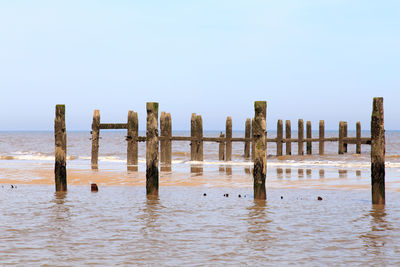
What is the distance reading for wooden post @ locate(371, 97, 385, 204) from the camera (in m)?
11.5

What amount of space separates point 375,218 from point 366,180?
7.40 metres

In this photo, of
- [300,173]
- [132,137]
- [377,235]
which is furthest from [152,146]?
[132,137]

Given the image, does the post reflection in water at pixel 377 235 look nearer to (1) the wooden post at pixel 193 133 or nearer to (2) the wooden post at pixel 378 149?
(2) the wooden post at pixel 378 149

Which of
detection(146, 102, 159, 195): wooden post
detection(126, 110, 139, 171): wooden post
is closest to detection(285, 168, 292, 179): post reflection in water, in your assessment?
detection(126, 110, 139, 171): wooden post

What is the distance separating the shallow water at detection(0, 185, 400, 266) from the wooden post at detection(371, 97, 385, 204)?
1.20 ft

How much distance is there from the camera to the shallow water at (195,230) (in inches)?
269

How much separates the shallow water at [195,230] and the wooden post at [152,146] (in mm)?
429

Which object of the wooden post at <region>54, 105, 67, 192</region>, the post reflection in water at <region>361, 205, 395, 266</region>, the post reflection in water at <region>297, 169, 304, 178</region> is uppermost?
the wooden post at <region>54, 105, 67, 192</region>

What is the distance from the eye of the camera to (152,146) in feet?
41.5

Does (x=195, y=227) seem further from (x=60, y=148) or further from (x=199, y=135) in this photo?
(x=199, y=135)

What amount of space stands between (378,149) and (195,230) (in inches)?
196

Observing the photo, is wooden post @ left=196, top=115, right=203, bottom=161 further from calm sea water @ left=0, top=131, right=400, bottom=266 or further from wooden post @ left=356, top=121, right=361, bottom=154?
wooden post @ left=356, top=121, right=361, bottom=154

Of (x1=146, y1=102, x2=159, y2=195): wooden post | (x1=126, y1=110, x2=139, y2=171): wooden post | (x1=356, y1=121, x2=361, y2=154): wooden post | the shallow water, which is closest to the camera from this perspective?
the shallow water

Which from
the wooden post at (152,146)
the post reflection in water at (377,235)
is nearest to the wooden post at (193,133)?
the wooden post at (152,146)
